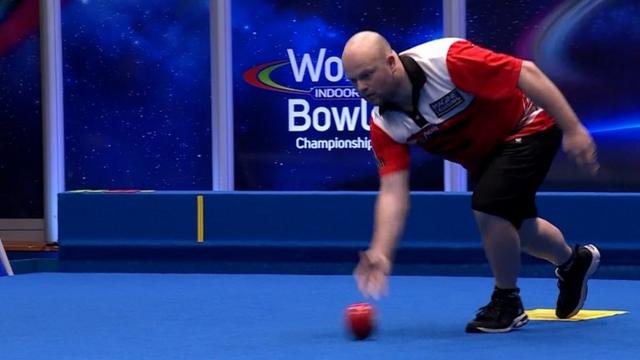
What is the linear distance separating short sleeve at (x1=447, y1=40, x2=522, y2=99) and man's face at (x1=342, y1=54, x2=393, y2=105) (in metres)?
0.22

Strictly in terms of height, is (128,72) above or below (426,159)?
above

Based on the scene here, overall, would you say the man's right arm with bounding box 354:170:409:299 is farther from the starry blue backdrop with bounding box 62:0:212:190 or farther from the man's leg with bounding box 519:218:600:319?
the starry blue backdrop with bounding box 62:0:212:190

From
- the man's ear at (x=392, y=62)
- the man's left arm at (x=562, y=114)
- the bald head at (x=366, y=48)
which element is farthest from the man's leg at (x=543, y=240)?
the bald head at (x=366, y=48)

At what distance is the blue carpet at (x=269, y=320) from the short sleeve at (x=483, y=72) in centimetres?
78

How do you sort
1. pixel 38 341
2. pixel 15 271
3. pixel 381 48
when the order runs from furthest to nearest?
pixel 15 271 < pixel 38 341 < pixel 381 48

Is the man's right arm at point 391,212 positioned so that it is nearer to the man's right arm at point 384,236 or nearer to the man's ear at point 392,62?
the man's right arm at point 384,236

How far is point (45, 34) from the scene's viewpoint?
29.1 feet

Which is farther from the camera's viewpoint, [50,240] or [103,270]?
[50,240]

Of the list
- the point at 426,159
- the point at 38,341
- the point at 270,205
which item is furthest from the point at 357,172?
the point at 38,341

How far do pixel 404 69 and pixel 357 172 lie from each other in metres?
4.68

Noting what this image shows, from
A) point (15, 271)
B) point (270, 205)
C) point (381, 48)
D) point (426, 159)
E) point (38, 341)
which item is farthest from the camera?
point (426, 159)

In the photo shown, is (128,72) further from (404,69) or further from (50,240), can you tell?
(404,69)

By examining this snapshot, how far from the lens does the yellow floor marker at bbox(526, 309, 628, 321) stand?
456cm

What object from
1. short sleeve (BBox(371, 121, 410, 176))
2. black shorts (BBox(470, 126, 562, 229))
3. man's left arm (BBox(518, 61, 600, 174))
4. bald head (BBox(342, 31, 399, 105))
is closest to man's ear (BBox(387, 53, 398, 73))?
bald head (BBox(342, 31, 399, 105))
